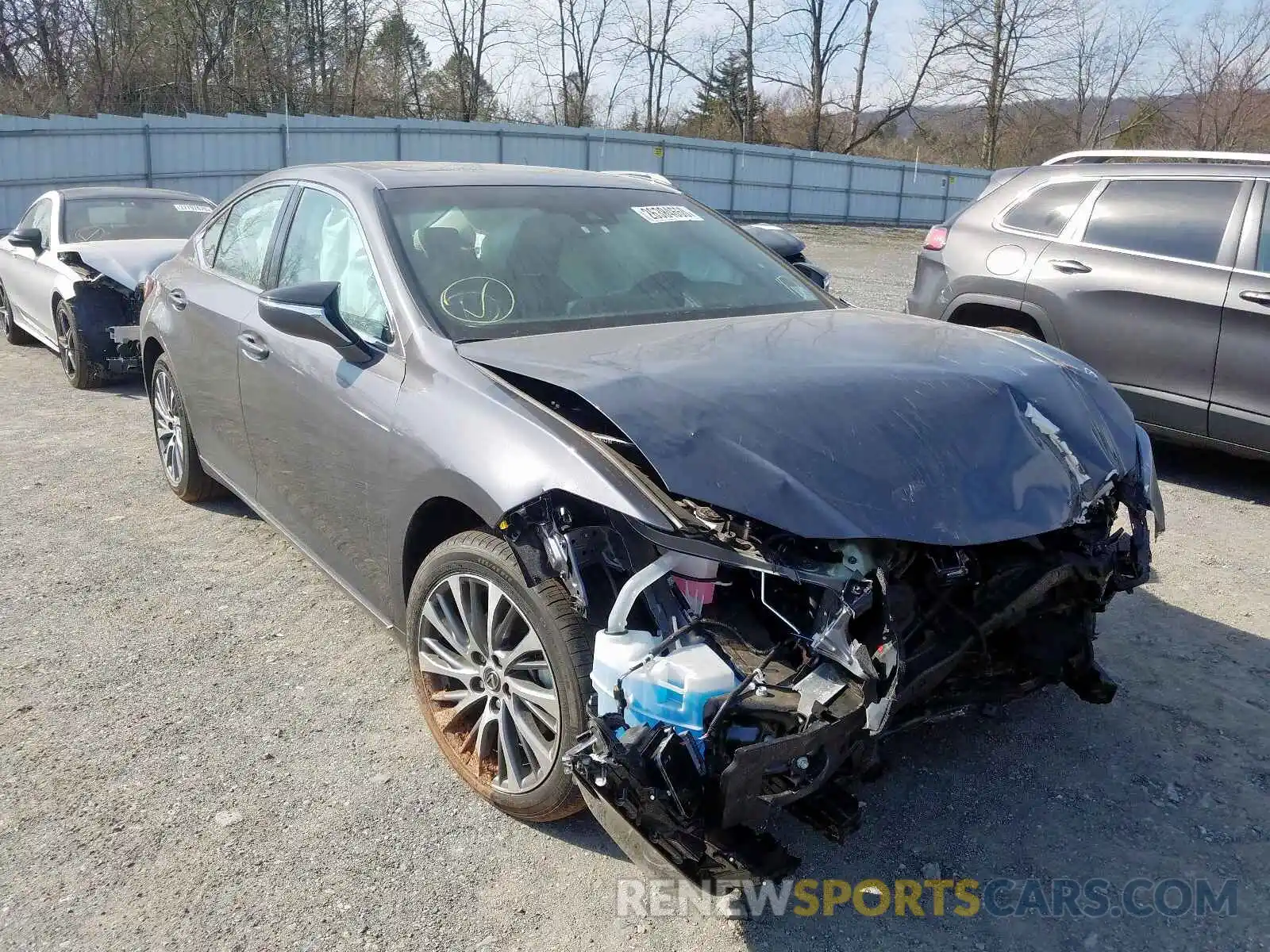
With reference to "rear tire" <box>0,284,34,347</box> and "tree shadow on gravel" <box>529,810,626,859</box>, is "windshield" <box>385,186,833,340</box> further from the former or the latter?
"rear tire" <box>0,284,34,347</box>

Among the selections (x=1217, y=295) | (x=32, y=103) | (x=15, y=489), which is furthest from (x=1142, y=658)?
(x=32, y=103)

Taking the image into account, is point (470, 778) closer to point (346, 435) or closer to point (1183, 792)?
point (346, 435)

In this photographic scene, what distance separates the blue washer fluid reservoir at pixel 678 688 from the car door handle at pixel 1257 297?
473 cm

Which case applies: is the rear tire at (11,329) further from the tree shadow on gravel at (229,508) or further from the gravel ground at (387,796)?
the gravel ground at (387,796)

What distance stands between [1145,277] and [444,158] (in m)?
21.5

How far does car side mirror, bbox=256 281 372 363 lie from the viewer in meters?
3.22

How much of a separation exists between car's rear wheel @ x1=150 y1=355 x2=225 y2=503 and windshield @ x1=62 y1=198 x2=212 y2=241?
4028 mm

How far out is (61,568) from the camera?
4.56 metres

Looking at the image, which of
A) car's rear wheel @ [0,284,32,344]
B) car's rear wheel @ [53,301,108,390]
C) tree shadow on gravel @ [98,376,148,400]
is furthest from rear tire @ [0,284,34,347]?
tree shadow on gravel @ [98,376,148,400]

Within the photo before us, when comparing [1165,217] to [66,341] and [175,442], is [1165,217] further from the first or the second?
[66,341]

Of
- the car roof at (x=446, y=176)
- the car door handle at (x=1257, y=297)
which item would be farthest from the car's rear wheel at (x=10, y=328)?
the car door handle at (x=1257, y=297)

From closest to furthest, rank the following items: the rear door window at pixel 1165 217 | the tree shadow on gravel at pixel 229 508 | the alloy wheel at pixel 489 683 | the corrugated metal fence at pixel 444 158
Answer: the alloy wheel at pixel 489 683
the tree shadow on gravel at pixel 229 508
the rear door window at pixel 1165 217
the corrugated metal fence at pixel 444 158

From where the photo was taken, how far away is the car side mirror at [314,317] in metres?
3.22

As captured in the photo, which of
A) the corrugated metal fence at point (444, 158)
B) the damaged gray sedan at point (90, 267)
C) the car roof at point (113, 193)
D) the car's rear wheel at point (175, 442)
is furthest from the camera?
the corrugated metal fence at point (444, 158)
